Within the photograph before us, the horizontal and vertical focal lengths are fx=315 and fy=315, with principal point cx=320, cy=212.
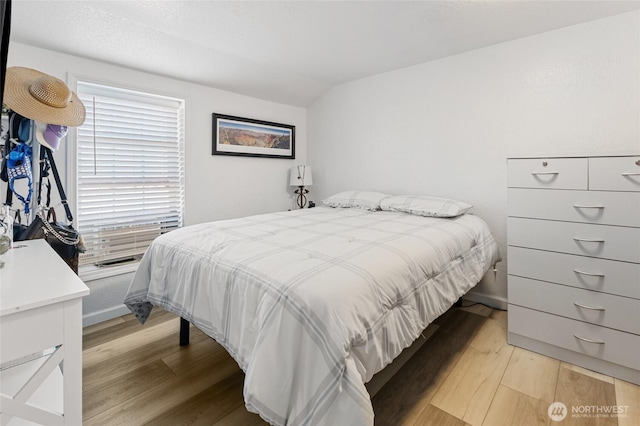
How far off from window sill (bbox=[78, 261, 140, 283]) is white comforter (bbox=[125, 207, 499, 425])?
689 millimetres

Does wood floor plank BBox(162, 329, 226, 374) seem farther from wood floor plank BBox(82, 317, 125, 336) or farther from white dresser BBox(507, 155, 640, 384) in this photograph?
white dresser BBox(507, 155, 640, 384)

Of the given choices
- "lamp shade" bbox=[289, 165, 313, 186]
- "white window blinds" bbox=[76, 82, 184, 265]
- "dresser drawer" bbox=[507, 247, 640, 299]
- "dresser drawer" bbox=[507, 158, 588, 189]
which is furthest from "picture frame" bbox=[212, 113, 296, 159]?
"dresser drawer" bbox=[507, 247, 640, 299]

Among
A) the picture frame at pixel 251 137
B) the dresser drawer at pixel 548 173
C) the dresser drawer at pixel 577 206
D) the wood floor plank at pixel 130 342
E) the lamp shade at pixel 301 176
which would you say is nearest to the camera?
the dresser drawer at pixel 577 206

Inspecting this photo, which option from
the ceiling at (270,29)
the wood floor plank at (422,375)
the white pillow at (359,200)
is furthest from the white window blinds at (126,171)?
the wood floor plank at (422,375)

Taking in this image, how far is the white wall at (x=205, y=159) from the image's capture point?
2.25m

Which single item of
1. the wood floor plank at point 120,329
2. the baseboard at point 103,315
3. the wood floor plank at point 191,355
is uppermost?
the baseboard at point 103,315

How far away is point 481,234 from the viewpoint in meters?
2.24

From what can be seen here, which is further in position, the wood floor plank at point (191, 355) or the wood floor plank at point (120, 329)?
the wood floor plank at point (120, 329)

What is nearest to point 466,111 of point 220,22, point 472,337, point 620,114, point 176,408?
point 620,114

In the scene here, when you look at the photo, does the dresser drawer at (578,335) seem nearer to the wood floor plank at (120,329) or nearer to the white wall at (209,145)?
the wood floor plank at (120,329)

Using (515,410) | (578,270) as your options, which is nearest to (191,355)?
(515,410)
